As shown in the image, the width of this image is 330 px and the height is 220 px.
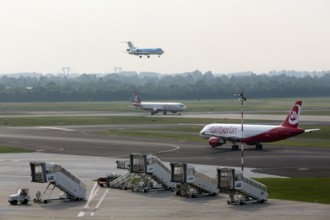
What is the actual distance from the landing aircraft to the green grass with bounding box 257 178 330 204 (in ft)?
115

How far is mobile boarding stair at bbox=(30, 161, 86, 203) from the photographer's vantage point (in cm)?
7981

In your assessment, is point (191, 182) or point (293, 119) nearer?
point (191, 182)

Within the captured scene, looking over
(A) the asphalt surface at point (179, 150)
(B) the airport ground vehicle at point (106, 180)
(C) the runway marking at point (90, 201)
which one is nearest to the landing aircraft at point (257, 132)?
(A) the asphalt surface at point (179, 150)

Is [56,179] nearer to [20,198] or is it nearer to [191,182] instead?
[20,198]

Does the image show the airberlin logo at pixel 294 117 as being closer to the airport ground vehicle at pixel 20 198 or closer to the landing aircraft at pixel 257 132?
the landing aircraft at pixel 257 132

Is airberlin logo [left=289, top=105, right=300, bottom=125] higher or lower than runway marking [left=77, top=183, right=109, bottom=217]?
higher

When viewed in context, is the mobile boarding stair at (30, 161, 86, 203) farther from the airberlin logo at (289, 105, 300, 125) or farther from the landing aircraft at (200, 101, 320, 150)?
the airberlin logo at (289, 105, 300, 125)

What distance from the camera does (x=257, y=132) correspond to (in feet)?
439

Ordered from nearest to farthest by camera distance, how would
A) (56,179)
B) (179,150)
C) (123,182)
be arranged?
(56,179), (123,182), (179,150)

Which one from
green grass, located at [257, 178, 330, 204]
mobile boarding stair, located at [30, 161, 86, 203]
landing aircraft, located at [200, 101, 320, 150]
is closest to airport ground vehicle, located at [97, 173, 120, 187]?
mobile boarding stair, located at [30, 161, 86, 203]

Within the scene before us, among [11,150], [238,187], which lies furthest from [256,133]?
[238,187]

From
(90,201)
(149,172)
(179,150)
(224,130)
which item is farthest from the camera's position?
(224,130)

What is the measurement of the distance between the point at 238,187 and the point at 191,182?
21.3ft

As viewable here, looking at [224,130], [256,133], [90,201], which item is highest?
[224,130]
